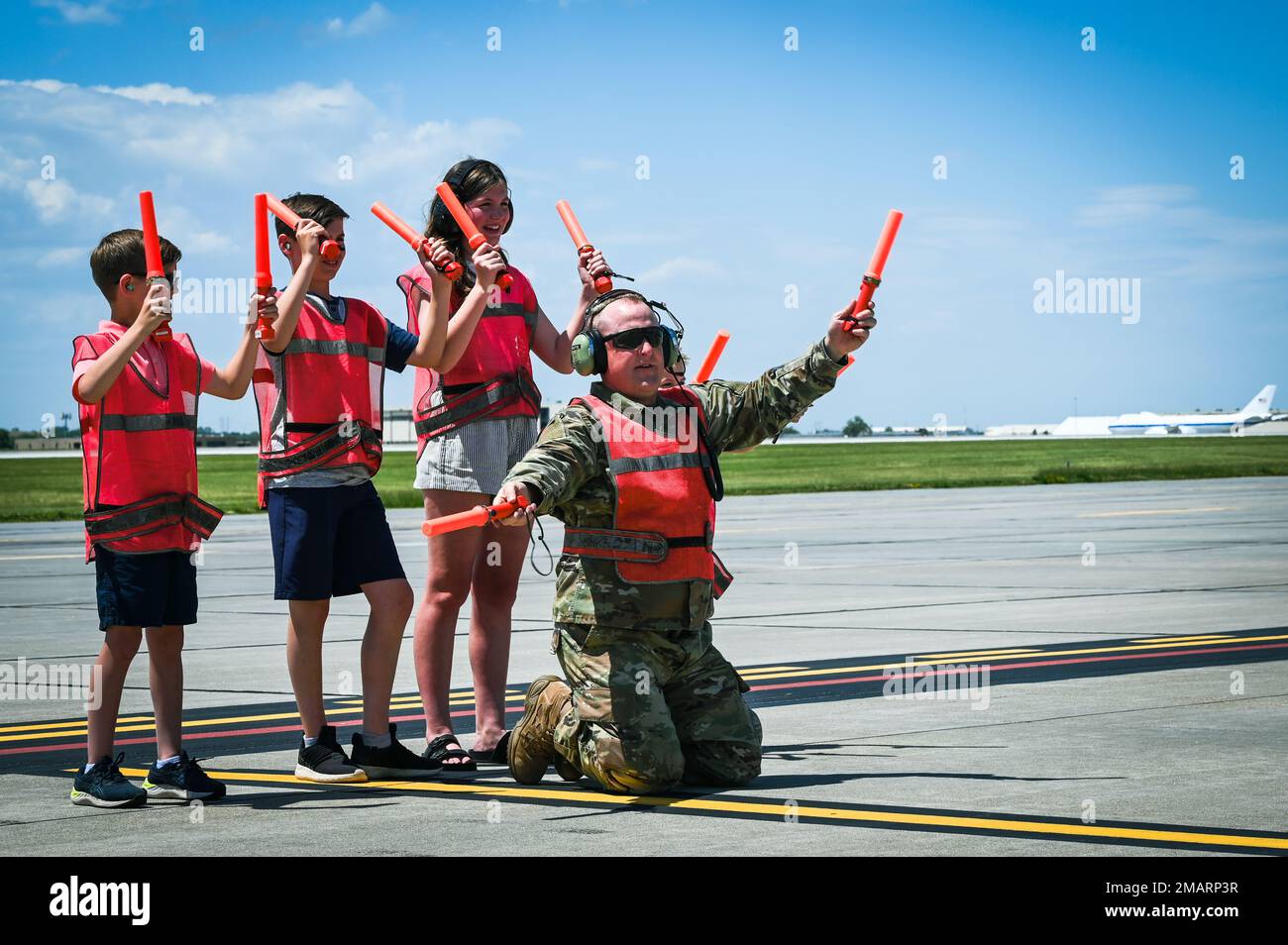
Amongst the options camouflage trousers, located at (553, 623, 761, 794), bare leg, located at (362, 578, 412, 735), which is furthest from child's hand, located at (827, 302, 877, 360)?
bare leg, located at (362, 578, 412, 735)

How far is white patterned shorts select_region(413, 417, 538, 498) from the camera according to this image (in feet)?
23.6

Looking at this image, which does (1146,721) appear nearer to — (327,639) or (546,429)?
(546,429)

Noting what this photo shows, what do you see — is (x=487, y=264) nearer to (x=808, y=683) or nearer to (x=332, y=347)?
(x=332, y=347)

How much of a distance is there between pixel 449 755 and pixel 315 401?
1528 millimetres

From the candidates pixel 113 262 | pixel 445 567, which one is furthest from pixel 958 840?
pixel 113 262

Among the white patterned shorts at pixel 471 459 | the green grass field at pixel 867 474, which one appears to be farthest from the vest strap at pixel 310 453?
the green grass field at pixel 867 474

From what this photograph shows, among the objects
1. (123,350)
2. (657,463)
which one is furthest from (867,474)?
(123,350)

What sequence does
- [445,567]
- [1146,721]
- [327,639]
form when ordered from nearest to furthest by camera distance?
[445,567]
[1146,721]
[327,639]

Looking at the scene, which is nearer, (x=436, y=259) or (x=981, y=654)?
(x=436, y=259)

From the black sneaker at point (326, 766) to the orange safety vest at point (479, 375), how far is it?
1.37 m

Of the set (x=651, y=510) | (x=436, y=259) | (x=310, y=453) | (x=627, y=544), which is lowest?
(x=627, y=544)

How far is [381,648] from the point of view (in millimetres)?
6781
